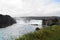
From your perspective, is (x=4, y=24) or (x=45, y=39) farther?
(x=4, y=24)

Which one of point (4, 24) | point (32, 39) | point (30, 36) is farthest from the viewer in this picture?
point (4, 24)

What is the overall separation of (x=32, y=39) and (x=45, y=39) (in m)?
1.04

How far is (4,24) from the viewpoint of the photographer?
79.7 metres

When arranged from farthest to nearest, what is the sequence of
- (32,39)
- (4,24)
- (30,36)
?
(4,24), (30,36), (32,39)

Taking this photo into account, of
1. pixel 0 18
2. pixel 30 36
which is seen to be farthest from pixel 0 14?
pixel 30 36

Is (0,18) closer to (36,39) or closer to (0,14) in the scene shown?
(0,14)

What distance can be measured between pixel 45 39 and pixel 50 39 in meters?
0.39

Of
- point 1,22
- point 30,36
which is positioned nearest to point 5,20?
point 1,22

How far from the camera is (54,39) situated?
13.7m

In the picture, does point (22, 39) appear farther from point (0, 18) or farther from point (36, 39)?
point (0, 18)

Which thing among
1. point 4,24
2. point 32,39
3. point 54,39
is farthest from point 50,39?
point 4,24

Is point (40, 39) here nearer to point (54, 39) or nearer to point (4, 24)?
point (54, 39)

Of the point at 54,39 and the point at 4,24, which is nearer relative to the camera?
the point at 54,39

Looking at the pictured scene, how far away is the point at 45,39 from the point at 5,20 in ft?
230
